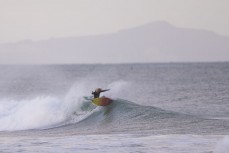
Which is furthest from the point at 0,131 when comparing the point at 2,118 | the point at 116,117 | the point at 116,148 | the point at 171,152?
the point at 171,152

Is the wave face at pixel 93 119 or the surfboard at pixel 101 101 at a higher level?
the surfboard at pixel 101 101

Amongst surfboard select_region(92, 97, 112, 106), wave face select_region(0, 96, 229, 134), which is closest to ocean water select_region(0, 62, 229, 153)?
wave face select_region(0, 96, 229, 134)

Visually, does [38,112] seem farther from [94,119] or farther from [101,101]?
[94,119]

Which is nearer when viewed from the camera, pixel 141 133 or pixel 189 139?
pixel 189 139

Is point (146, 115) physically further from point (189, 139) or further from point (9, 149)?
point (9, 149)

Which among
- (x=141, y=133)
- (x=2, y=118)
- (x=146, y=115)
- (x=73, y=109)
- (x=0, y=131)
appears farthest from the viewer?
(x=73, y=109)

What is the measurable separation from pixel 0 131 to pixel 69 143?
8485mm

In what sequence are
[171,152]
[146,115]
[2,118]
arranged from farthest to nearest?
1. [2,118]
2. [146,115]
3. [171,152]

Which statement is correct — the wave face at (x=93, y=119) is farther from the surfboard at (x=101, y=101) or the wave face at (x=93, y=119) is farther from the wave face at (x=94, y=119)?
the surfboard at (x=101, y=101)

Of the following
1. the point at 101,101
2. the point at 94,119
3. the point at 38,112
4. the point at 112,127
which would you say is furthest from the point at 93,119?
the point at 112,127

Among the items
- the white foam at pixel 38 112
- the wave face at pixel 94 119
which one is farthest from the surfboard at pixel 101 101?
the white foam at pixel 38 112

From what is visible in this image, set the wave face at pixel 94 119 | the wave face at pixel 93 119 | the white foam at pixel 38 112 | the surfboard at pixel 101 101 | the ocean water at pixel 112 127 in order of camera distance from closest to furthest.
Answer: the ocean water at pixel 112 127, the wave face at pixel 94 119, the wave face at pixel 93 119, the white foam at pixel 38 112, the surfboard at pixel 101 101

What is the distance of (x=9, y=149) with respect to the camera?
20391 mm

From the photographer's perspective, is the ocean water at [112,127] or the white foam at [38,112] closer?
the ocean water at [112,127]
